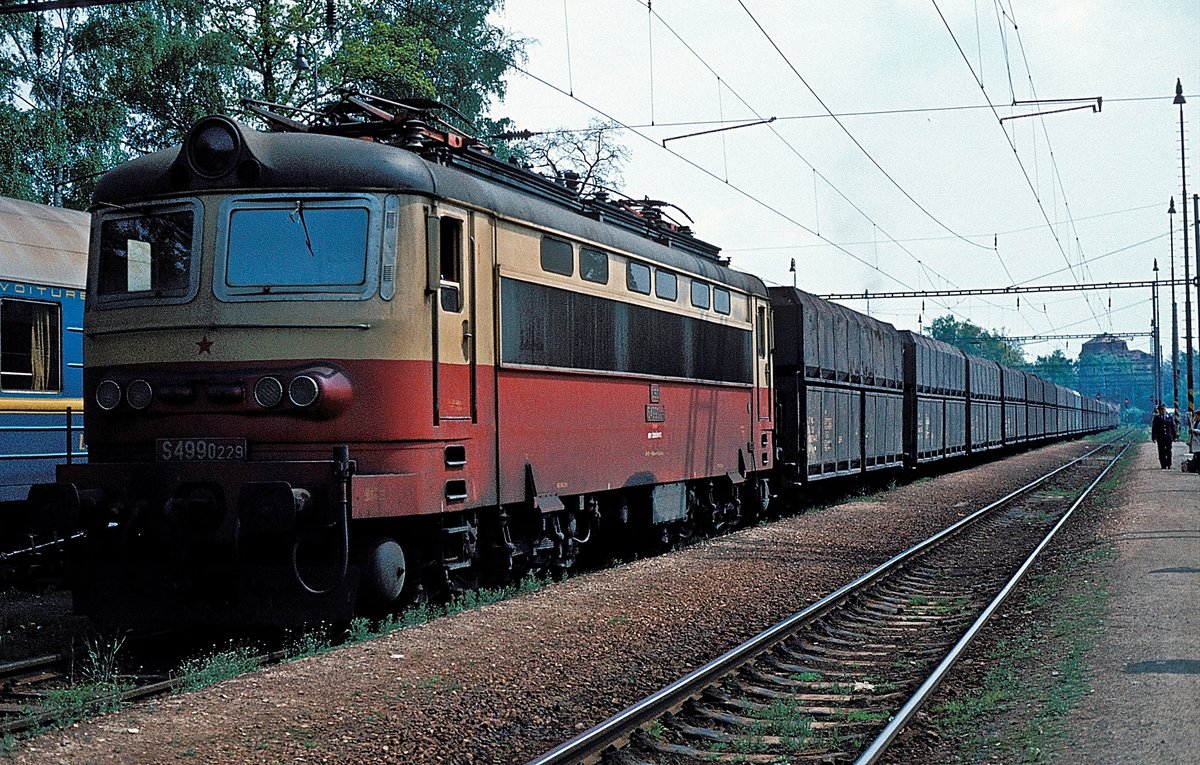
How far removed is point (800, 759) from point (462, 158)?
595 cm

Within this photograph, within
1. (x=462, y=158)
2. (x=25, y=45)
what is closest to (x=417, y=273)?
(x=462, y=158)

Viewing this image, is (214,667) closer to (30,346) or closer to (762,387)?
(30,346)

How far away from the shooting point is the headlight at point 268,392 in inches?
334

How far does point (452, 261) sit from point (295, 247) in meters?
1.26

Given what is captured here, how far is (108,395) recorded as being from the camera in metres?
8.89

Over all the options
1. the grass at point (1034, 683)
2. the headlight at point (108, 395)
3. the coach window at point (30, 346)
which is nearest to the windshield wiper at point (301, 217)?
the headlight at point (108, 395)

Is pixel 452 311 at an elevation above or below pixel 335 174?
below

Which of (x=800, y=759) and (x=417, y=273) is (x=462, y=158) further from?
(x=800, y=759)

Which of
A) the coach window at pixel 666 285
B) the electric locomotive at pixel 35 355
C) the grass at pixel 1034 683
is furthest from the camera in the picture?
the coach window at pixel 666 285

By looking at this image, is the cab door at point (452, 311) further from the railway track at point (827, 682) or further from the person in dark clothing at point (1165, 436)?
the person in dark clothing at point (1165, 436)

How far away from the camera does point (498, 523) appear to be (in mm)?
10375

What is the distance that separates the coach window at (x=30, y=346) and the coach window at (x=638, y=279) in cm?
599

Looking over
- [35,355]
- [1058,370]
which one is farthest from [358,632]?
[1058,370]

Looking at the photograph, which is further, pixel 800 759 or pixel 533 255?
pixel 533 255
